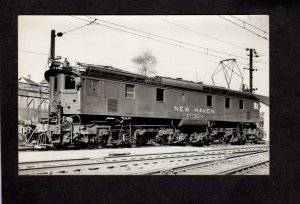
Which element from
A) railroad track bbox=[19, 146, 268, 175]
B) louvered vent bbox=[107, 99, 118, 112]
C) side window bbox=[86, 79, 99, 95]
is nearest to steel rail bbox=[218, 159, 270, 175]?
railroad track bbox=[19, 146, 268, 175]

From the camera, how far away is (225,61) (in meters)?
8.25

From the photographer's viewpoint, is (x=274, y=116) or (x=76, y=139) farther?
(x=76, y=139)

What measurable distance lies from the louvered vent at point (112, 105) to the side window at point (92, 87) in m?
0.36

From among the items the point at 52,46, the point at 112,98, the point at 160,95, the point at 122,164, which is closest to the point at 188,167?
the point at 122,164

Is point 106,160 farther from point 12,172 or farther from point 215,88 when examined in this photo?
point 215,88

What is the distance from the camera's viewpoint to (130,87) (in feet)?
33.0

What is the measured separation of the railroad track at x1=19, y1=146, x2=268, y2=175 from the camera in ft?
23.9

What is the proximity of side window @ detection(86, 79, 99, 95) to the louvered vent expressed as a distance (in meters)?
0.36

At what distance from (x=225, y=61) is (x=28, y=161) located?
4174 millimetres

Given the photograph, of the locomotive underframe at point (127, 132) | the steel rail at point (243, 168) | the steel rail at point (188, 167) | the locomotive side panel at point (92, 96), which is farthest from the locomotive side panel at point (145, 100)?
the steel rail at point (243, 168)

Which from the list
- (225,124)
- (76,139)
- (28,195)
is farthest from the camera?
(225,124)

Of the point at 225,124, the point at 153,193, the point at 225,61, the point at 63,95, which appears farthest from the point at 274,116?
the point at 63,95

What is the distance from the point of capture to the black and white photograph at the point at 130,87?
24.3 feet

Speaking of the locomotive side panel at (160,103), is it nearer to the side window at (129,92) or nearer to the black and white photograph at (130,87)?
the black and white photograph at (130,87)
